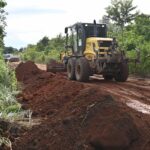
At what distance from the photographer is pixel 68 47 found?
88.1 ft

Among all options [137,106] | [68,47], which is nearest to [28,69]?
[68,47]

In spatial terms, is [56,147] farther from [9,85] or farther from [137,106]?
[9,85]

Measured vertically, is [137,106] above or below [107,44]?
below

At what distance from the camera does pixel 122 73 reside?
24.3m

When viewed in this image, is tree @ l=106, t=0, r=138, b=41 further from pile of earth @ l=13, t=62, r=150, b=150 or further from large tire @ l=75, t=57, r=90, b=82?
pile of earth @ l=13, t=62, r=150, b=150

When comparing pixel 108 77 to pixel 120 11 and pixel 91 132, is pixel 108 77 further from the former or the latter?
pixel 120 11

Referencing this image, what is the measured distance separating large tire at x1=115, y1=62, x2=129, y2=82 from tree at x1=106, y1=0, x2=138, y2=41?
32251mm

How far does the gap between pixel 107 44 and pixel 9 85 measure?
8.36 metres

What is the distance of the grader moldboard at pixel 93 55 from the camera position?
76.9ft

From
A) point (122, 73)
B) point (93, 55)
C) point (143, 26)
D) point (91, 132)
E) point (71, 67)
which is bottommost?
point (122, 73)

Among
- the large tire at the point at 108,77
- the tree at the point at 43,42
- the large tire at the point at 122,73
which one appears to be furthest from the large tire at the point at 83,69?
the tree at the point at 43,42

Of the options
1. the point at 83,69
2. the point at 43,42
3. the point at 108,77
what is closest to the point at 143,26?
the point at 108,77

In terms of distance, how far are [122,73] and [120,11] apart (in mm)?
33601

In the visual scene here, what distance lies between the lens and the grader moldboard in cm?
2345
